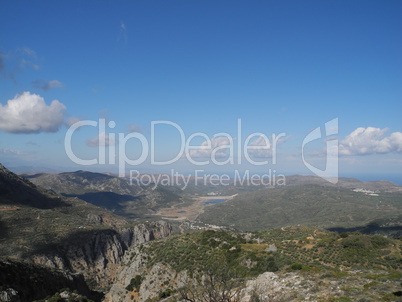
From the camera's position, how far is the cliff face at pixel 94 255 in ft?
228

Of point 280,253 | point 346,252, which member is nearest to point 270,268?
point 280,253

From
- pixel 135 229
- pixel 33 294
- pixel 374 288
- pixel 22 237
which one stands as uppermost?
pixel 374 288

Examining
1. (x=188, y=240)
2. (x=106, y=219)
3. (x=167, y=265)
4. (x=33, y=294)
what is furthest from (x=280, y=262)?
(x=106, y=219)

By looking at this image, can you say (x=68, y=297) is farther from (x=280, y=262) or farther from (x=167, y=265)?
(x=280, y=262)

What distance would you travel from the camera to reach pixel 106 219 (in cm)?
12862

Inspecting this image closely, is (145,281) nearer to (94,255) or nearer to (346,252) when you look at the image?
(346,252)

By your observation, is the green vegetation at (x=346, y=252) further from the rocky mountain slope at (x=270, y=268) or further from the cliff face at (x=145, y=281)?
the cliff face at (x=145, y=281)

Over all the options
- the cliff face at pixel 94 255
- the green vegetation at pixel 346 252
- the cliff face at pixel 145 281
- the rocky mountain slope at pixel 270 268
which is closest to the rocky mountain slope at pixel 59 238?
the cliff face at pixel 94 255

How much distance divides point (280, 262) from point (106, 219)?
120017mm

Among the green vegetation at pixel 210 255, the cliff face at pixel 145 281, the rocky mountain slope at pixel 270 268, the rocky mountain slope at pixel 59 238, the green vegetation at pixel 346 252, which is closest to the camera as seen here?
the rocky mountain slope at pixel 270 268

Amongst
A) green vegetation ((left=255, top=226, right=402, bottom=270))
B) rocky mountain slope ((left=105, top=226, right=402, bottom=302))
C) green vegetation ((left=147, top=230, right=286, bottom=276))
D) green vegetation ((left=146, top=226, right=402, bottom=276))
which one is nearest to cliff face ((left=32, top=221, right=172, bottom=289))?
green vegetation ((left=147, top=230, right=286, bottom=276))

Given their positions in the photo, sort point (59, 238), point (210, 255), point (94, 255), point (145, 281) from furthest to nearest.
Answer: point (94, 255) < point (59, 238) < point (210, 255) < point (145, 281)

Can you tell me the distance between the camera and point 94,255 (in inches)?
3391

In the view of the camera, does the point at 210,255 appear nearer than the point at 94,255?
Yes
